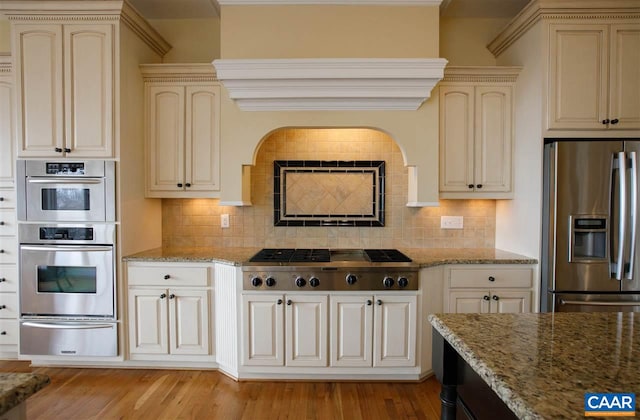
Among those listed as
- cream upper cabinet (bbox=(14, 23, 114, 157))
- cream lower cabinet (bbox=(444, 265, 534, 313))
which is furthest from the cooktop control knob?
cream upper cabinet (bbox=(14, 23, 114, 157))

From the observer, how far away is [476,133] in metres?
2.93

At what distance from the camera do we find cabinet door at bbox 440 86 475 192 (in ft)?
9.57

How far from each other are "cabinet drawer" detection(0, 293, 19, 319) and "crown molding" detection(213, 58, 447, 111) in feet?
8.05

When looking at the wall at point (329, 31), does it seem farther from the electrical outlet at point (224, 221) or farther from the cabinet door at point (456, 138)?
the electrical outlet at point (224, 221)

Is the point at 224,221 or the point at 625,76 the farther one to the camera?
the point at 224,221

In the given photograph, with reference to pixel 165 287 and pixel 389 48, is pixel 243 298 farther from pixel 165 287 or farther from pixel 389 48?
pixel 389 48

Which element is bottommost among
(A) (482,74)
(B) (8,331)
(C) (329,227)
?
(B) (8,331)

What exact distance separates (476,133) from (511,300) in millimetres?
1346

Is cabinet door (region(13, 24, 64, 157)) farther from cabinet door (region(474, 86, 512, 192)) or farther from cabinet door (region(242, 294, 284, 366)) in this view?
cabinet door (region(474, 86, 512, 192))

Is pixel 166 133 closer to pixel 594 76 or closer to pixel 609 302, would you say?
pixel 594 76

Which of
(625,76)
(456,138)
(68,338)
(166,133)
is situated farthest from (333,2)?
(68,338)

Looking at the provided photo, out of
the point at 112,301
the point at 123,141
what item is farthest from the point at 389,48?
the point at 112,301

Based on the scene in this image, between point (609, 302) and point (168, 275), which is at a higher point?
point (168, 275)

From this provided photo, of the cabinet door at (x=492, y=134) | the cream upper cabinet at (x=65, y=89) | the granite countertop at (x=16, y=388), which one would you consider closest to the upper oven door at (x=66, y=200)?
the cream upper cabinet at (x=65, y=89)
